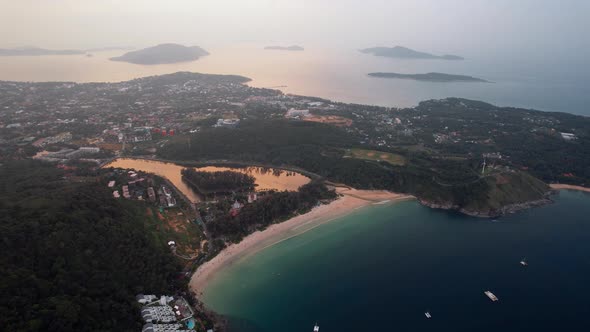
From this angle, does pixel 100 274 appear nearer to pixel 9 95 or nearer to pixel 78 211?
pixel 78 211

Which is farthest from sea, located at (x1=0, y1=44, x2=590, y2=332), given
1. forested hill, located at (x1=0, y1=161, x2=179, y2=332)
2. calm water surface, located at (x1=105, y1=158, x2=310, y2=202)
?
calm water surface, located at (x1=105, y1=158, x2=310, y2=202)

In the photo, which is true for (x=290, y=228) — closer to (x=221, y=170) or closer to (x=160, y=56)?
(x=221, y=170)

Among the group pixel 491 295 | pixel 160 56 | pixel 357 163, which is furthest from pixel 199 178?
pixel 160 56

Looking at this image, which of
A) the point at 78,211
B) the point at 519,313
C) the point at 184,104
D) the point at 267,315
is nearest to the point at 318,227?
the point at 267,315

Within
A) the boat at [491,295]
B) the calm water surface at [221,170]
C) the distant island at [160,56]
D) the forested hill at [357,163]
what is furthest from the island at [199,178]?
the distant island at [160,56]

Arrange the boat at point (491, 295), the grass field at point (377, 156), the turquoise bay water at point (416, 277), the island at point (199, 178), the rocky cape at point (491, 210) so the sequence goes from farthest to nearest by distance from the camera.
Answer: the grass field at point (377, 156), the rocky cape at point (491, 210), the boat at point (491, 295), the turquoise bay water at point (416, 277), the island at point (199, 178)

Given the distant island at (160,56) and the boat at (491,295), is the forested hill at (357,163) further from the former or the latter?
the distant island at (160,56)

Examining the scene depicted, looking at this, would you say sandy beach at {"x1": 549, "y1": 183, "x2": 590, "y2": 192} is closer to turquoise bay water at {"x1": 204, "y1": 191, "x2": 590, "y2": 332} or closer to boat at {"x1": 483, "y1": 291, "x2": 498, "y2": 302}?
turquoise bay water at {"x1": 204, "y1": 191, "x2": 590, "y2": 332}
